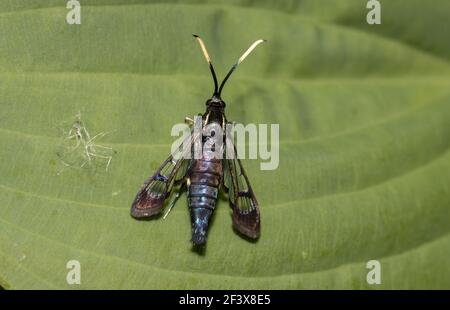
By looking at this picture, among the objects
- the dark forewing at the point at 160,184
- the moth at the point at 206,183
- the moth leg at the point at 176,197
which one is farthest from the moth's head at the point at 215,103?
the moth leg at the point at 176,197

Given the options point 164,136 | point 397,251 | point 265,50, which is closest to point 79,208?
point 164,136

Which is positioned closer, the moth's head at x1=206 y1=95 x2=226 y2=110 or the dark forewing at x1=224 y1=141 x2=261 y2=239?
the dark forewing at x1=224 y1=141 x2=261 y2=239

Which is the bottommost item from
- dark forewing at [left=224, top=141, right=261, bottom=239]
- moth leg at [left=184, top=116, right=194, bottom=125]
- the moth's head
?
dark forewing at [left=224, top=141, right=261, bottom=239]

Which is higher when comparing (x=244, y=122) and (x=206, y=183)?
(x=244, y=122)

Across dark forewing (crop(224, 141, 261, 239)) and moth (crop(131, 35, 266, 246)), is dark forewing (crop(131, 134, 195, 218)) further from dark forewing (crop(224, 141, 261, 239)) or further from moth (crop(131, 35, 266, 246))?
dark forewing (crop(224, 141, 261, 239))

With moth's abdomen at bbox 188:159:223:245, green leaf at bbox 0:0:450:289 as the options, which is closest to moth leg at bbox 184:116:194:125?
green leaf at bbox 0:0:450:289

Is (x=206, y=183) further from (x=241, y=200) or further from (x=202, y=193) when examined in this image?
(x=241, y=200)

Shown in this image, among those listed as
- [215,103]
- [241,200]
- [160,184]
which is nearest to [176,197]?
[160,184]

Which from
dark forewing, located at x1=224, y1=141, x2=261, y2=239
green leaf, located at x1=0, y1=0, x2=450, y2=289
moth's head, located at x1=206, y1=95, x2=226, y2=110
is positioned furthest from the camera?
moth's head, located at x1=206, y1=95, x2=226, y2=110
